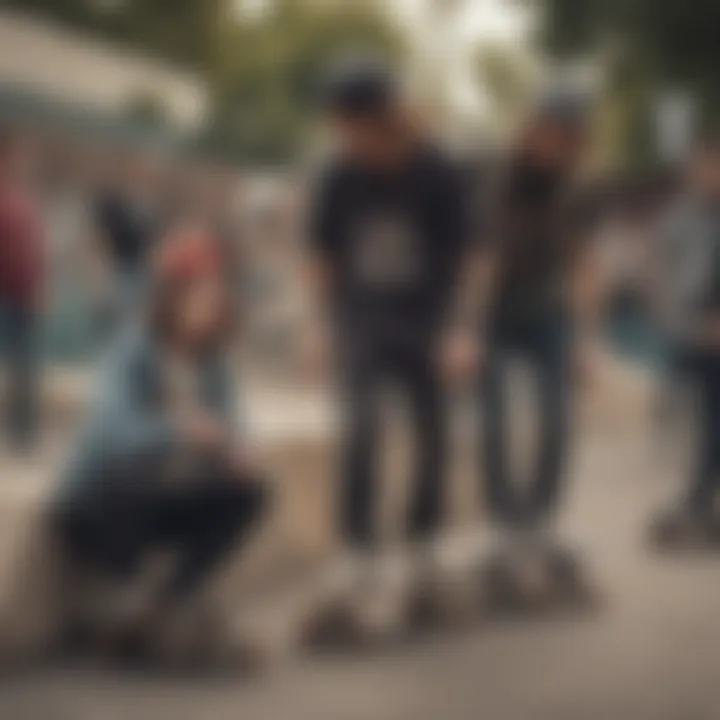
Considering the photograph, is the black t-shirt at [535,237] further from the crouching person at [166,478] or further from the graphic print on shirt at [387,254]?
the crouching person at [166,478]

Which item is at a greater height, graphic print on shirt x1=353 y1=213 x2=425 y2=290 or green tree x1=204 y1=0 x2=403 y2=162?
green tree x1=204 y1=0 x2=403 y2=162

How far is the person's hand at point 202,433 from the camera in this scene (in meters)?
1.02

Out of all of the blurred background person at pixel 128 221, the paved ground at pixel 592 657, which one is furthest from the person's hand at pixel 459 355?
the blurred background person at pixel 128 221

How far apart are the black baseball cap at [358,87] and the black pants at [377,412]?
179mm

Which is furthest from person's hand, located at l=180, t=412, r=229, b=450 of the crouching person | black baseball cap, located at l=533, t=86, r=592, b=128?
black baseball cap, located at l=533, t=86, r=592, b=128

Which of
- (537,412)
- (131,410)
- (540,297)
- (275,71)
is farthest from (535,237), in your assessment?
(131,410)

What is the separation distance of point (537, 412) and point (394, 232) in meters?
0.20

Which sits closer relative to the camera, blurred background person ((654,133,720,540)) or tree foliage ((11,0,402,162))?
tree foliage ((11,0,402,162))

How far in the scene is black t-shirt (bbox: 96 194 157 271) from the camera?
99 cm

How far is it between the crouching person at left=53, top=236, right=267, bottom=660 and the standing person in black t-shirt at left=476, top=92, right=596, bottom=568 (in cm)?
23

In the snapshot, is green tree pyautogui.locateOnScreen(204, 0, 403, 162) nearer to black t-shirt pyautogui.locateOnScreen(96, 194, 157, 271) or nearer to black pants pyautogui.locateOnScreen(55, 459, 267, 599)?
black t-shirt pyautogui.locateOnScreen(96, 194, 157, 271)

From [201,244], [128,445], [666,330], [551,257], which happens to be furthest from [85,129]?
[666,330]

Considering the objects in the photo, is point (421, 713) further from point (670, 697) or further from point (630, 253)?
point (630, 253)

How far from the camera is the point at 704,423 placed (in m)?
1.16
